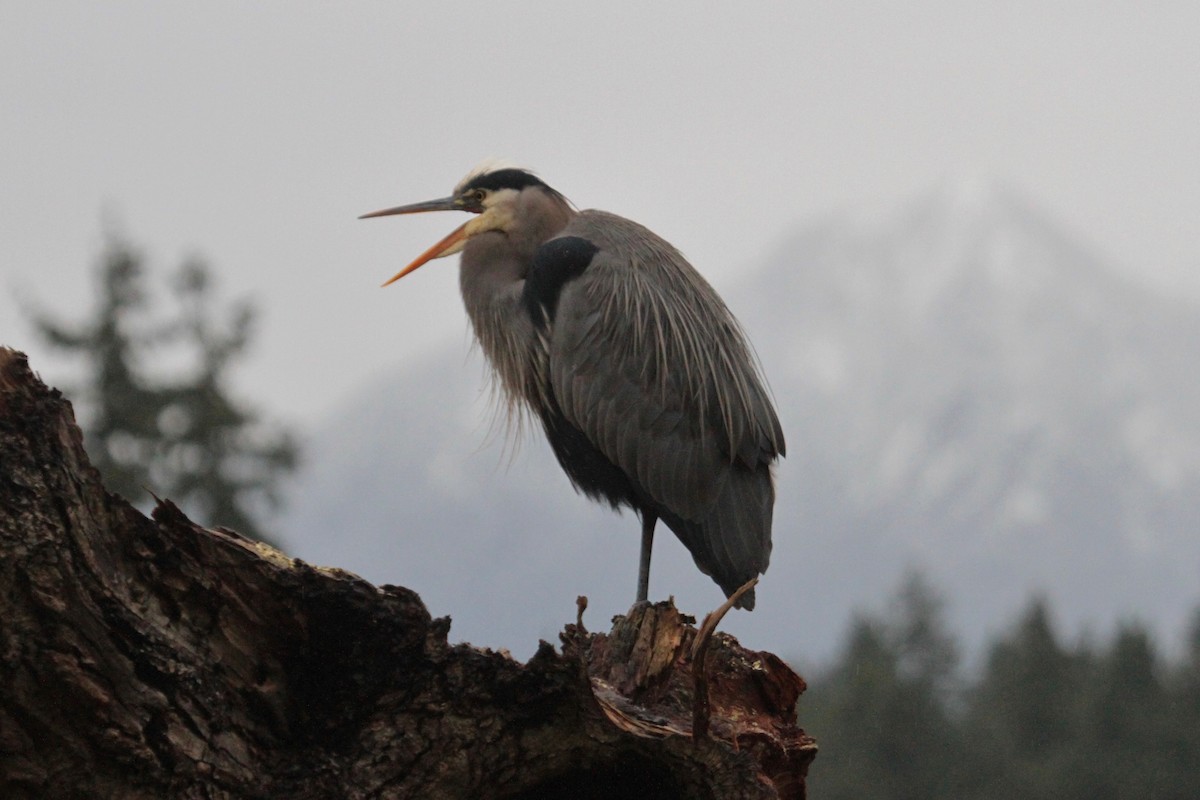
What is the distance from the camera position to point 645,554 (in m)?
7.57

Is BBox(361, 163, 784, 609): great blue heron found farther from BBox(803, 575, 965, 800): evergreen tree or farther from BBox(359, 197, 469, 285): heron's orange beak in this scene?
BBox(803, 575, 965, 800): evergreen tree

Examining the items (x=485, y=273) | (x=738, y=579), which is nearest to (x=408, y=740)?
(x=738, y=579)

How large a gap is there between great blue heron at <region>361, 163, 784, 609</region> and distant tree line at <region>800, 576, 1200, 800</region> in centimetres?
3001

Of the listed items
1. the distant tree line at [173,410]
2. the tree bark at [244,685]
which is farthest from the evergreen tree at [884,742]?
the tree bark at [244,685]

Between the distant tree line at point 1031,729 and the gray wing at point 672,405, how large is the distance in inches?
1183

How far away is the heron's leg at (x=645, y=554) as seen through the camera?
7.37 metres

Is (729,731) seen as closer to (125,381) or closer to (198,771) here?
(198,771)

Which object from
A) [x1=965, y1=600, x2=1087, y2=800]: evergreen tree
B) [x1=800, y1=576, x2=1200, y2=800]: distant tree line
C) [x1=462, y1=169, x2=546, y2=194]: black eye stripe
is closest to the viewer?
[x1=462, y1=169, x2=546, y2=194]: black eye stripe

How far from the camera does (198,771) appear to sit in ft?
12.1

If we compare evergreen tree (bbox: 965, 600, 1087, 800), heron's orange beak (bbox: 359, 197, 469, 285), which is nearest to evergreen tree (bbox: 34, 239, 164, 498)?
heron's orange beak (bbox: 359, 197, 469, 285)

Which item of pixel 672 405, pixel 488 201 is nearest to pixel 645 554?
pixel 672 405

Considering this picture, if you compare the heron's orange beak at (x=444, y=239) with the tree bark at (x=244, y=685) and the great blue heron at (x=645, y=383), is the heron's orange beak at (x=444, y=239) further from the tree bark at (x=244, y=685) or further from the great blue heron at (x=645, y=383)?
the tree bark at (x=244, y=685)

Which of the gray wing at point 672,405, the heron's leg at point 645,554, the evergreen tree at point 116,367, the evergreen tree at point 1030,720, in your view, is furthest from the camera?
the evergreen tree at point 1030,720

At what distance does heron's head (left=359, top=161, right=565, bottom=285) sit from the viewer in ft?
27.3
